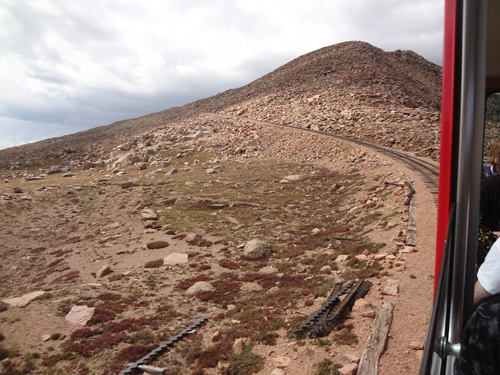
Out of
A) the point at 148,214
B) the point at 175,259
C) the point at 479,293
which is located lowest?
the point at 175,259

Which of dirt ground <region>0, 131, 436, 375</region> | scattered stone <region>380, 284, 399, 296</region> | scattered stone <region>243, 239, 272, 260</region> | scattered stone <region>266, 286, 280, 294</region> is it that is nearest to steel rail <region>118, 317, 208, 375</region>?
dirt ground <region>0, 131, 436, 375</region>

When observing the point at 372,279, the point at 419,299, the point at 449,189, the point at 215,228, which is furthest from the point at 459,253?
the point at 215,228

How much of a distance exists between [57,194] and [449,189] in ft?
107

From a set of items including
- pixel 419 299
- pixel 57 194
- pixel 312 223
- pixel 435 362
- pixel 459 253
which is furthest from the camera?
pixel 57 194

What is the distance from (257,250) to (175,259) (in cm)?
377

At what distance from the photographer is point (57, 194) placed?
2894 cm

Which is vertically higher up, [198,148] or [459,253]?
[198,148]

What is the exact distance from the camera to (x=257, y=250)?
14.0 meters

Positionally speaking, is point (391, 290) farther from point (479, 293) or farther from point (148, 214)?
point (148, 214)

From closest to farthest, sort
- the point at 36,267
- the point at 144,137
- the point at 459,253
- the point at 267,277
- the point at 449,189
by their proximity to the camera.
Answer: the point at 459,253 → the point at 449,189 → the point at 267,277 → the point at 36,267 → the point at 144,137

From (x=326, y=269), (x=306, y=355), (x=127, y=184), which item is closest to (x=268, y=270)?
(x=326, y=269)

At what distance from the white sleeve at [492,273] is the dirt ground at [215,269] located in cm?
436

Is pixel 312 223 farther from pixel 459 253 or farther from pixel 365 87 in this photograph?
pixel 365 87

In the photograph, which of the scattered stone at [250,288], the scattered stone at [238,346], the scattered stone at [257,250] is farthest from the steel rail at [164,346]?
the scattered stone at [257,250]
